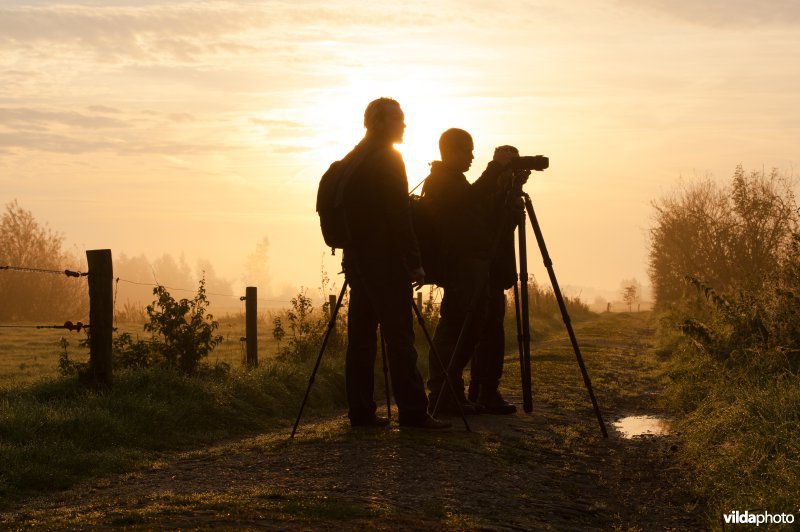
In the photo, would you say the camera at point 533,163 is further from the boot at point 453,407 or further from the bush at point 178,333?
the bush at point 178,333

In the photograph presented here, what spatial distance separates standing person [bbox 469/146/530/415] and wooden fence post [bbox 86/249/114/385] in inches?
165

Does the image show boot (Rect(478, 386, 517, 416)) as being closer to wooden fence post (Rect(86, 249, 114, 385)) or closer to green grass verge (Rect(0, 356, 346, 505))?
green grass verge (Rect(0, 356, 346, 505))

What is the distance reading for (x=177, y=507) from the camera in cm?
501

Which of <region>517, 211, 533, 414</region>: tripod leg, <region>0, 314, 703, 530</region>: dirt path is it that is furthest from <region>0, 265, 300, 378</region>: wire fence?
<region>517, 211, 533, 414</region>: tripod leg

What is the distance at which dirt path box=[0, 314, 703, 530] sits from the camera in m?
4.88

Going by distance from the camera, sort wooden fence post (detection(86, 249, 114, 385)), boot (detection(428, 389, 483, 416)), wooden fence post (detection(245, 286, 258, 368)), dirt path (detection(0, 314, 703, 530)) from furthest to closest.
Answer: wooden fence post (detection(245, 286, 258, 368)) < wooden fence post (detection(86, 249, 114, 385)) < boot (detection(428, 389, 483, 416)) < dirt path (detection(0, 314, 703, 530))

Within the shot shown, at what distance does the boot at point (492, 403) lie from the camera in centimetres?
883

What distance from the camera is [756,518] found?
5.01m

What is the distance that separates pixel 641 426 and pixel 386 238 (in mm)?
3853

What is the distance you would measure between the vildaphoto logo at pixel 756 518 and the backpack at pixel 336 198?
3.65m

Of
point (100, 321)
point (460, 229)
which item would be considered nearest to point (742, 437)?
point (460, 229)

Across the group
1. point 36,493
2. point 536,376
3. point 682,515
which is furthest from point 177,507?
point 536,376

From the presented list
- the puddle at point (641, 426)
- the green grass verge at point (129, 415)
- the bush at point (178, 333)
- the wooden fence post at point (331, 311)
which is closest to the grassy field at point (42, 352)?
the bush at point (178, 333)

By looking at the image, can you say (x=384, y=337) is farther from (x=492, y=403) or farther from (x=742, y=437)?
(x=742, y=437)
